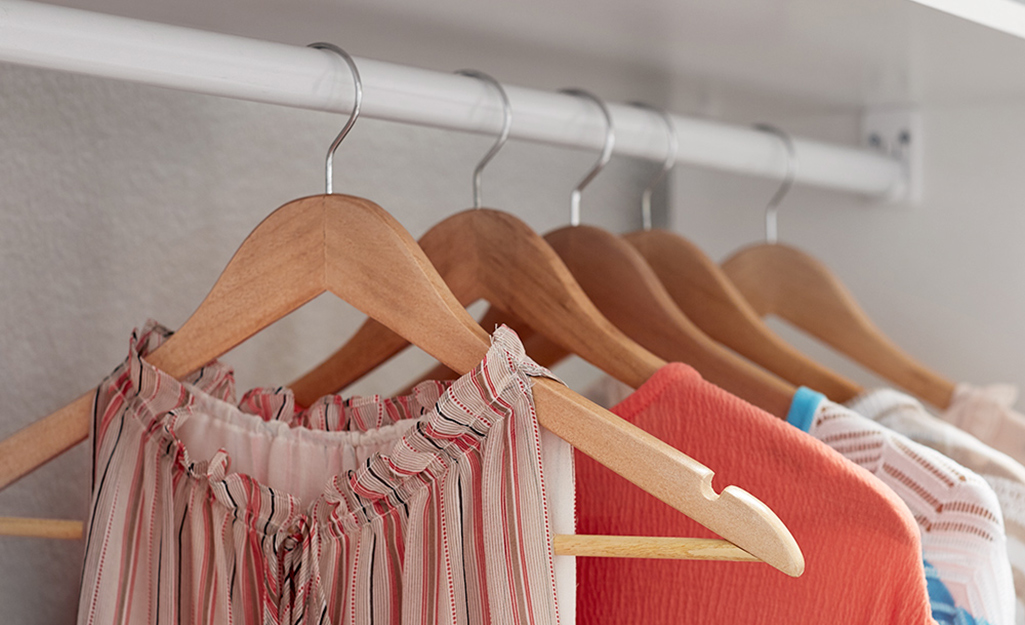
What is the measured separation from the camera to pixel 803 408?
64 centimetres

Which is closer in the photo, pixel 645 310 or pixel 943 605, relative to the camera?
pixel 943 605

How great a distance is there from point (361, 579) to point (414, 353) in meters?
0.49

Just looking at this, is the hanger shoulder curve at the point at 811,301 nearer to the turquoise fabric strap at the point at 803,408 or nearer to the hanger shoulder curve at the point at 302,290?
the turquoise fabric strap at the point at 803,408

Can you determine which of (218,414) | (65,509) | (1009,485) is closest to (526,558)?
(218,414)

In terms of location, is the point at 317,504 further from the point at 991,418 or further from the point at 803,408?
the point at 991,418

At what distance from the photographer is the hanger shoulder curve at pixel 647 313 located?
65 cm

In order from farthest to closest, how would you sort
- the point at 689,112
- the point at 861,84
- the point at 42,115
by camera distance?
the point at 689,112 < the point at 861,84 < the point at 42,115

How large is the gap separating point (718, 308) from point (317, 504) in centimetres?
38

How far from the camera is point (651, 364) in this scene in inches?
23.3

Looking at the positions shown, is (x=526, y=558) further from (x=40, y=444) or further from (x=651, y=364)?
(x=40, y=444)

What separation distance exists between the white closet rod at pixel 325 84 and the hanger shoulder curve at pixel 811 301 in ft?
0.29

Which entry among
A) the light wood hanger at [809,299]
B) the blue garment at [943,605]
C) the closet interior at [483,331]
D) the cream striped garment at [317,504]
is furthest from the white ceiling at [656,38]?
the blue garment at [943,605]

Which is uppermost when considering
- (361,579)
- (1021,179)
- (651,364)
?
(1021,179)

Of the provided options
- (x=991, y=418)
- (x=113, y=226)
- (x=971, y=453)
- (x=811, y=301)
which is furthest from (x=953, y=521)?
(x=113, y=226)
